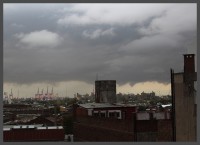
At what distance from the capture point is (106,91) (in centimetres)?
2255

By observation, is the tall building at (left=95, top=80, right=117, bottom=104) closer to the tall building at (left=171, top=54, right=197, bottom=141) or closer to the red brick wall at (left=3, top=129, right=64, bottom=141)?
the red brick wall at (left=3, top=129, right=64, bottom=141)

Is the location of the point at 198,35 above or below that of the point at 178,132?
above

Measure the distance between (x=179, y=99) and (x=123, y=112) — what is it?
202 inches

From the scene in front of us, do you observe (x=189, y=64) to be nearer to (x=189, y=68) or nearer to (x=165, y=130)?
(x=189, y=68)

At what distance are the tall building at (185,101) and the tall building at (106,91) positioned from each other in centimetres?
931

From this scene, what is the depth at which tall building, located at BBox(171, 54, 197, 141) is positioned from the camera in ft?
41.1

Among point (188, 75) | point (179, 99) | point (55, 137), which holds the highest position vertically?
point (188, 75)

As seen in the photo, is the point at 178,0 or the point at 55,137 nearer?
the point at 178,0

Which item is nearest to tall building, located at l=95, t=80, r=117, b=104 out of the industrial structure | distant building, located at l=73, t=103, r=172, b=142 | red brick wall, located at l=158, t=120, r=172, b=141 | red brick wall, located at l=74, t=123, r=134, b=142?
the industrial structure

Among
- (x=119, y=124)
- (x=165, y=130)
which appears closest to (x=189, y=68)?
(x=165, y=130)

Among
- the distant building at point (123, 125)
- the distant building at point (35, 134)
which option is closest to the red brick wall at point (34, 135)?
the distant building at point (35, 134)

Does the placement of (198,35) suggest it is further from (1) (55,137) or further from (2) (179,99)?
(1) (55,137)

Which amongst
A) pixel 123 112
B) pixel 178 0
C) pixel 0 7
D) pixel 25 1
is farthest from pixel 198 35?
pixel 123 112

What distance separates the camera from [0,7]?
1522 millimetres
